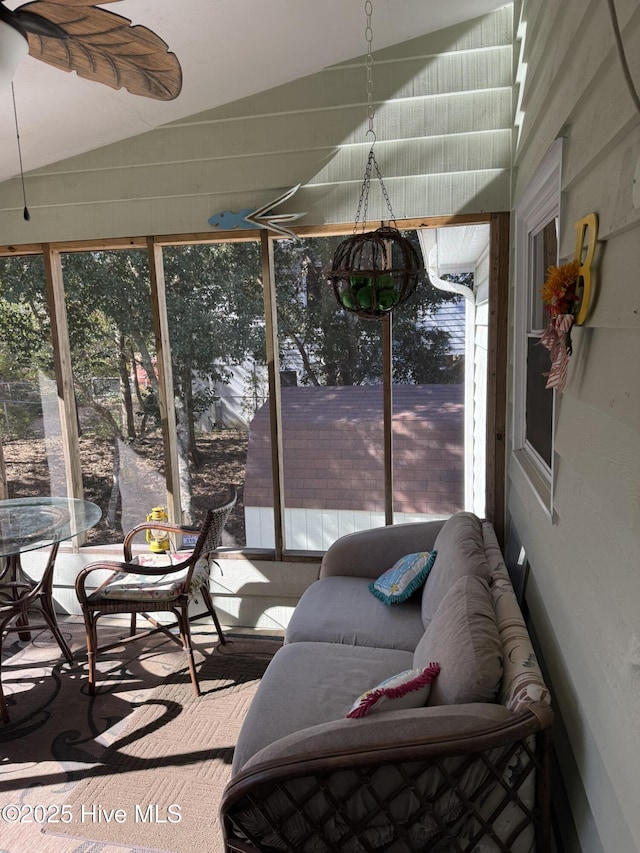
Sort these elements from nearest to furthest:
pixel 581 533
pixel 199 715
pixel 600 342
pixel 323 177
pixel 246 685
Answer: pixel 600 342 < pixel 581 533 < pixel 199 715 < pixel 246 685 < pixel 323 177

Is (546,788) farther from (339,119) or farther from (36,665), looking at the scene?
(339,119)

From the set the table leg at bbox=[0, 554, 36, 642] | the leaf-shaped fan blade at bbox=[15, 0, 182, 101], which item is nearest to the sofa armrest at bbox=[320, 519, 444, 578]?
the table leg at bbox=[0, 554, 36, 642]

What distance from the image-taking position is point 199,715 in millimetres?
2803

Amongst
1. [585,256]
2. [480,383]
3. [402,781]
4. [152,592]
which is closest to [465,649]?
[402,781]

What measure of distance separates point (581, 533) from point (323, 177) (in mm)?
2506

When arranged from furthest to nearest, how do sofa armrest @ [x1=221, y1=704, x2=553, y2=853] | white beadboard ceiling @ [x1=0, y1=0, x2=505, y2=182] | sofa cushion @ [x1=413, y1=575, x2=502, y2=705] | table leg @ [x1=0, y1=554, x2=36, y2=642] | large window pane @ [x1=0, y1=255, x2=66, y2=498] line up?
large window pane @ [x1=0, y1=255, x2=66, y2=498], table leg @ [x1=0, y1=554, x2=36, y2=642], white beadboard ceiling @ [x1=0, y1=0, x2=505, y2=182], sofa cushion @ [x1=413, y1=575, x2=502, y2=705], sofa armrest @ [x1=221, y1=704, x2=553, y2=853]

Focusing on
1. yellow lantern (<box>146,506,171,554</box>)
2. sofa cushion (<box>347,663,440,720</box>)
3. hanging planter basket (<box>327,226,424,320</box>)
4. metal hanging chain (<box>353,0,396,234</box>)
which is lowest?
yellow lantern (<box>146,506,171,554</box>)

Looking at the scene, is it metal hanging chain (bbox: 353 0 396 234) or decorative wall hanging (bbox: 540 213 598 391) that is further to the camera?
metal hanging chain (bbox: 353 0 396 234)

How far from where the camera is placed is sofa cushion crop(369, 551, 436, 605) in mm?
2697

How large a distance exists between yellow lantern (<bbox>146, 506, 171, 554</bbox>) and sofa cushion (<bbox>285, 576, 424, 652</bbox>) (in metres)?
1.15

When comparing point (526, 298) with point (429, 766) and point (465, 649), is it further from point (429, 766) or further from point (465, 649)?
point (429, 766)

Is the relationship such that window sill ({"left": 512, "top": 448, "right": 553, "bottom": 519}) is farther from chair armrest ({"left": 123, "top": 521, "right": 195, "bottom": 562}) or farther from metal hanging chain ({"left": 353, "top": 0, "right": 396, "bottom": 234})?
chair armrest ({"left": 123, "top": 521, "right": 195, "bottom": 562})

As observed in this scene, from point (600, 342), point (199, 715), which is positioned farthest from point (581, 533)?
point (199, 715)

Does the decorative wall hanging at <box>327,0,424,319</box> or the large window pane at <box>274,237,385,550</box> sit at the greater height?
the decorative wall hanging at <box>327,0,424,319</box>
